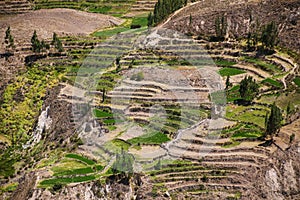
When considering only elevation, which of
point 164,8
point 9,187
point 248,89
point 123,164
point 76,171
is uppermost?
point 164,8

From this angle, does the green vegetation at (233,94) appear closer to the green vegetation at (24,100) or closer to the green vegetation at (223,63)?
the green vegetation at (223,63)

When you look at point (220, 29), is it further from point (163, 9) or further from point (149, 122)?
point (149, 122)

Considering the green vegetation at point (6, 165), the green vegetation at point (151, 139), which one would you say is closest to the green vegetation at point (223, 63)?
the green vegetation at point (151, 139)

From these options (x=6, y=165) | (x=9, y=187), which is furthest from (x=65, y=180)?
(x=6, y=165)

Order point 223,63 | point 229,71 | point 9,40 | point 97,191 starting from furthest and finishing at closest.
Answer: point 9,40, point 223,63, point 229,71, point 97,191

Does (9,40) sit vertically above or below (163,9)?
below

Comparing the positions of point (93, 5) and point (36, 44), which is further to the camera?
point (93, 5)

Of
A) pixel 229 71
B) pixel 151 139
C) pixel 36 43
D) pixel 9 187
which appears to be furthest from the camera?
pixel 36 43

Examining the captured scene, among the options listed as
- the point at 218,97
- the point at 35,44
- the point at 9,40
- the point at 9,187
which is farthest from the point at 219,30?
the point at 9,187

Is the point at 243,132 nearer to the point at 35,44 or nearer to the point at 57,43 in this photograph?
the point at 57,43
